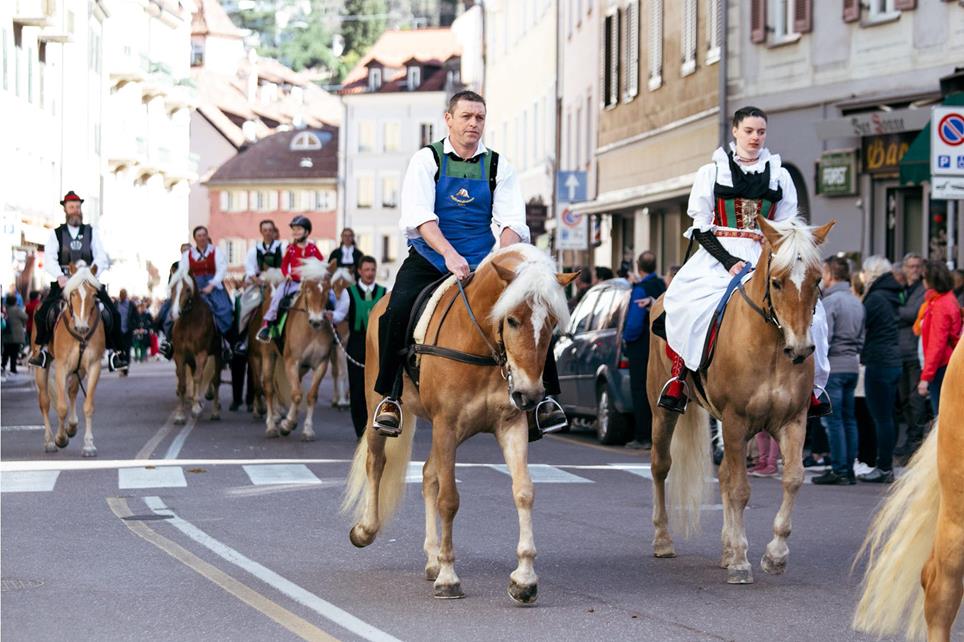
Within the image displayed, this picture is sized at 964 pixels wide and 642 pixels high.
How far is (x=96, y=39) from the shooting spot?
7769cm

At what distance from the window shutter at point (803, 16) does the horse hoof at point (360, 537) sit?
69.8 ft

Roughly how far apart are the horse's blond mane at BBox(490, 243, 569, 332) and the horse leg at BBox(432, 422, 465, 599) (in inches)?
30.1

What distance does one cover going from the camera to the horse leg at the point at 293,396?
22.8 m

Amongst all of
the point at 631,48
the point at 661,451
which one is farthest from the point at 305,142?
the point at 661,451

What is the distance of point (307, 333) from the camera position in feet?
76.8

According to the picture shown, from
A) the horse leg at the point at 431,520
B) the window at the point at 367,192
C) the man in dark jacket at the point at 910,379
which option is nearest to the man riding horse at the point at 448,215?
the horse leg at the point at 431,520

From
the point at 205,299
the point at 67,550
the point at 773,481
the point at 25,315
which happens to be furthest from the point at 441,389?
the point at 25,315

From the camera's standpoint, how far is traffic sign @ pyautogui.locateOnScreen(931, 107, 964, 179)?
1770 centimetres

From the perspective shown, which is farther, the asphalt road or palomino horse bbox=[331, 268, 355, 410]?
palomino horse bbox=[331, 268, 355, 410]

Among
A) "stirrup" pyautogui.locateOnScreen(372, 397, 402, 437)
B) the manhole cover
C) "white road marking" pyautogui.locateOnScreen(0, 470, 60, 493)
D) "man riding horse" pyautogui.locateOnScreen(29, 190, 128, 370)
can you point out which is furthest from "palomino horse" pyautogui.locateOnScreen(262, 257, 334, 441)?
the manhole cover

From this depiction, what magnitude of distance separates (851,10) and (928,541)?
75.9 feet

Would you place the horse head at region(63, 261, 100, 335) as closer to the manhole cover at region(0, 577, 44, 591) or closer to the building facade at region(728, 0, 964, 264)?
the manhole cover at region(0, 577, 44, 591)

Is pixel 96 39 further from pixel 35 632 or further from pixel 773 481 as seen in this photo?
pixel 35 632

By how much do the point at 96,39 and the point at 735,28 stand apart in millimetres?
47785
